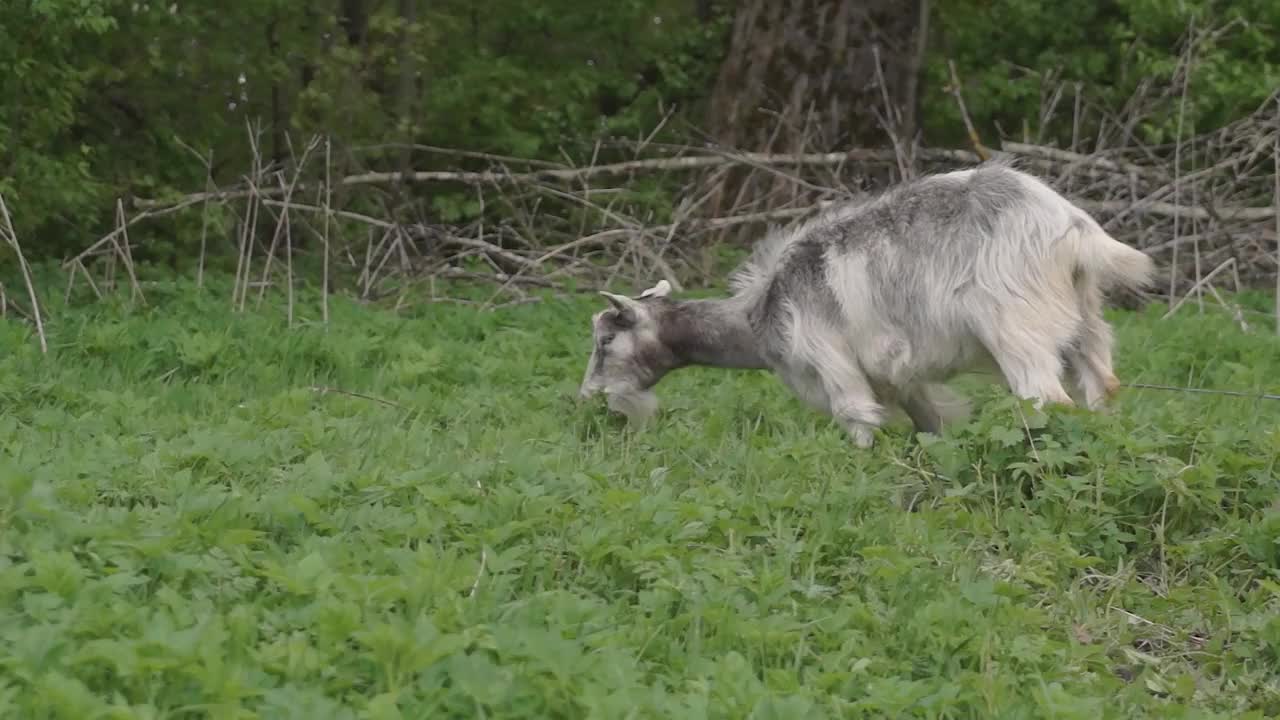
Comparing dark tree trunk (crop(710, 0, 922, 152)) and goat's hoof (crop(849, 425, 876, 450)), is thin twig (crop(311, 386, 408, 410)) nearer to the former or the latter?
goat's hoof (crop(849, 425, 876, 450))

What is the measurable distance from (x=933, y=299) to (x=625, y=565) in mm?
2603

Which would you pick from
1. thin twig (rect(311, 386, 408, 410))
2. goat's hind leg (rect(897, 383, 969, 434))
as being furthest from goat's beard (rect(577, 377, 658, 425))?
goat's hind leg (rect(897, 383, 969, 434))

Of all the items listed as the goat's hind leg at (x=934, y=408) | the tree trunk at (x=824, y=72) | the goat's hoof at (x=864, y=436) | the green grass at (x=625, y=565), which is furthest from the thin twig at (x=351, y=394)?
the tree trunk at (x=824, y=72)

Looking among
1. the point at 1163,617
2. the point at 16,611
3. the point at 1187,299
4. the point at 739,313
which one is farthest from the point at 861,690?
the point at 1187,299

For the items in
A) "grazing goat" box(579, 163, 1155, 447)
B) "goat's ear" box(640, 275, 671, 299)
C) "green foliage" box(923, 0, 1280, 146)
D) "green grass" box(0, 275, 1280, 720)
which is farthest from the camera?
"green foliage" box(923, 0, 1280, 146)

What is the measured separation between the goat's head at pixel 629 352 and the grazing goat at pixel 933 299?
52 mm

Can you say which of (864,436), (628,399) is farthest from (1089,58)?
(864,436)

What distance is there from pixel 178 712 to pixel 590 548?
59.8 inches

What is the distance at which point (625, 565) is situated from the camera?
15.1ft

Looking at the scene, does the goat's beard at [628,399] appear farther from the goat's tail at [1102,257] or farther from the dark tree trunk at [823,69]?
the dark tree trunk at [823,69]

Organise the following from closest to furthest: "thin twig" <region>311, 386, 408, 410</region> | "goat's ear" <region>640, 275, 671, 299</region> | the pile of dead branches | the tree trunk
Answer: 1. "thin twig" <region>311, 386, 408, 410</region>
2. "goat's ear" <region>640, 275, 671, 299</region>
3. the pile of dead branches
4. the tree trunk

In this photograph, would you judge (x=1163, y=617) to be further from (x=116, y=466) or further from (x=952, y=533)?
(x=116, y=466)

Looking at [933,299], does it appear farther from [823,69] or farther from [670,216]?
[823,69]

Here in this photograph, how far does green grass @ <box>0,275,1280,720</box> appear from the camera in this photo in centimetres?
362
